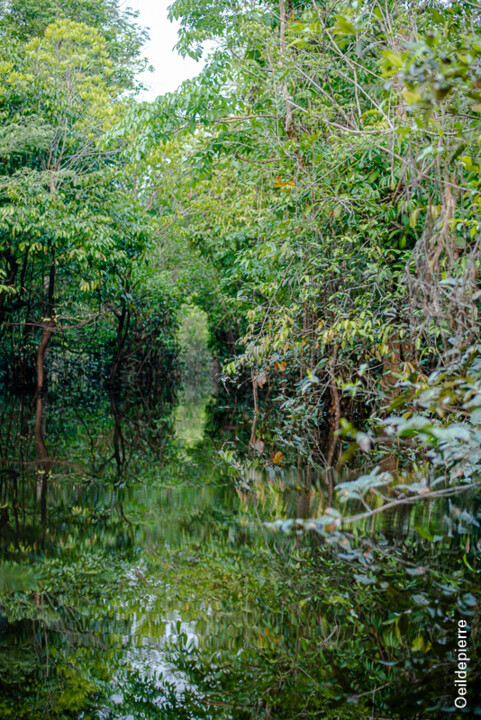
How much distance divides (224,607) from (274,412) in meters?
10.9

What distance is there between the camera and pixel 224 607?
11.4ft

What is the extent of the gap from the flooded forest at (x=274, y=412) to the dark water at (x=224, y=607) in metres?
0.02

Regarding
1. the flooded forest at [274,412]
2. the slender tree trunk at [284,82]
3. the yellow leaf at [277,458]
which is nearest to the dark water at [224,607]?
the flooded forest at [274,412]

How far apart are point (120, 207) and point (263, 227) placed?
15.5ft

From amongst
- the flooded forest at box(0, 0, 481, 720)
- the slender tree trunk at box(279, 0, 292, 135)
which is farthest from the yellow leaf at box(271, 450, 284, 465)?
the slender tree trunk at box(279, 0, 292, 135)

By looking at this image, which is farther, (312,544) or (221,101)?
(221,101)

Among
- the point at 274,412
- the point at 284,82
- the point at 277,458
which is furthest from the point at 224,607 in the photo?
the point at 274,412

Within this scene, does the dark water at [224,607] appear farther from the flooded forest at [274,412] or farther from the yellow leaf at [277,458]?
the yellow leaf at [277,458]

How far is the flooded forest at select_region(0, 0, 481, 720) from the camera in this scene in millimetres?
2680

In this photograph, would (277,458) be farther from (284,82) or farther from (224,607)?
(224,607)

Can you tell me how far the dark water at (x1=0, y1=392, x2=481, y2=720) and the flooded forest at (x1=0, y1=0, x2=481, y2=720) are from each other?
0.05 ft

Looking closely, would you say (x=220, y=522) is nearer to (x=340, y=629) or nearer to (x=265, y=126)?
(x=340, y=629)

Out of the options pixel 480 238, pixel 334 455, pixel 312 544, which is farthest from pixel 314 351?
pixel 480 238

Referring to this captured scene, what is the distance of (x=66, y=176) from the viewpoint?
11.4 m
